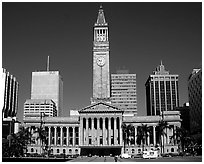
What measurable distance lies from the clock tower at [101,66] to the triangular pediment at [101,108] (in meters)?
12.9

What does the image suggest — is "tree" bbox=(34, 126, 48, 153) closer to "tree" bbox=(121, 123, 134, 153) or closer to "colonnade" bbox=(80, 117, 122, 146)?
"colonnade" bbox=(80, 117, 122, 146)

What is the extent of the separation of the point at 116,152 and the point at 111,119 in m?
13.0

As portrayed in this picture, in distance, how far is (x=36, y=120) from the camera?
138250 mm

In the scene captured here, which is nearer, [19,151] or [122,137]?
[19,151]

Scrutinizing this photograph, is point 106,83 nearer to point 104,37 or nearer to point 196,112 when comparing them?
point 104,37

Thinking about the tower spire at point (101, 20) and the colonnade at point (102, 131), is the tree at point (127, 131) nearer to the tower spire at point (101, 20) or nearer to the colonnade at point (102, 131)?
the colonnade at point (102, 131)

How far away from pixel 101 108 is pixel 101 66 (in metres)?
24.8

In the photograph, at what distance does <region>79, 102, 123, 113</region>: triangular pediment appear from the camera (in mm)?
133875

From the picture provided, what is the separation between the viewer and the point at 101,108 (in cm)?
13425

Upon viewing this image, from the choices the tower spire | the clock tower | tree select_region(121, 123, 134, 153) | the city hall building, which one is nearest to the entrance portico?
the city hall building

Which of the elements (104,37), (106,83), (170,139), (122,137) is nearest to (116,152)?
(122,137)

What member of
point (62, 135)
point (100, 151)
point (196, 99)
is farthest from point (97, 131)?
point (196, 99)

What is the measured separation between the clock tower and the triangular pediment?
12933 millimetres

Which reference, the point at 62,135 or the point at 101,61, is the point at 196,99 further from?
the point at 62,135
